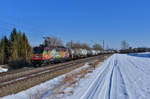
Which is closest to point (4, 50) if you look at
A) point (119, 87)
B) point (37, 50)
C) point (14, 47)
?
point (14, 47)

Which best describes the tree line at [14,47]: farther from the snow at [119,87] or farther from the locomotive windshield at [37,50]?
the snow at [119,87]

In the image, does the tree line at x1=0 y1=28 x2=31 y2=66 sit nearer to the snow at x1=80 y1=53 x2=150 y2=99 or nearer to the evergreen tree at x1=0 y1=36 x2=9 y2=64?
the evergreen tree at x1=0 y1=36 x2=9 y2=64

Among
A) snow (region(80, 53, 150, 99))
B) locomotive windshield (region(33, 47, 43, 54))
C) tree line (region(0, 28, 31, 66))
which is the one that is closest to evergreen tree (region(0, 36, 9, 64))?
tree line (region(0, 28, 31, 66))

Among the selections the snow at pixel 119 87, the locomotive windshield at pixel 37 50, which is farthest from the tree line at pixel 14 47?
the snow at pixel 119 87

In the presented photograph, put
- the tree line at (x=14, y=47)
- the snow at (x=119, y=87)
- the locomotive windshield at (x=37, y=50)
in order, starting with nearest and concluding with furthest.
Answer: the snow at (x=119, y=87)
the locomotive windshield at (x=37, y=50)
the tree line at (x=14, y=47)

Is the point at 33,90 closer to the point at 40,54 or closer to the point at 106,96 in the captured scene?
the point at 106,96

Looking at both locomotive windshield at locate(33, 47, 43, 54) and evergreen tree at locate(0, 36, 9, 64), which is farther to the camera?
evergreen tree at locate(0, 36, 9, 64)

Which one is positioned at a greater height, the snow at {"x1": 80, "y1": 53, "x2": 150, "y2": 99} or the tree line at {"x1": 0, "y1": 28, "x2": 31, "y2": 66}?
the tree line at {"x1": 0, "y1": 28, "x2": 31, "y2": 66}

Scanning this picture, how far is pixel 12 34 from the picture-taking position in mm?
36656

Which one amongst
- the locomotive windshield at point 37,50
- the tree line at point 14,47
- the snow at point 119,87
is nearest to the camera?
the snow at point 119,87

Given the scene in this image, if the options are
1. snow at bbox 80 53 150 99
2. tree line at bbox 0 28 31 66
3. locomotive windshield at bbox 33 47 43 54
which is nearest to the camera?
snow at bbox 80 53 150 99

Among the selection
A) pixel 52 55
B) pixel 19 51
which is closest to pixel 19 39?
pixel 19 51

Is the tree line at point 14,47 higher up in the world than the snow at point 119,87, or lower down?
higher up

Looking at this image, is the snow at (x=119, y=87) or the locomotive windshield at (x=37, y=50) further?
A: the locomotive windshield at (x=37, y=50)
